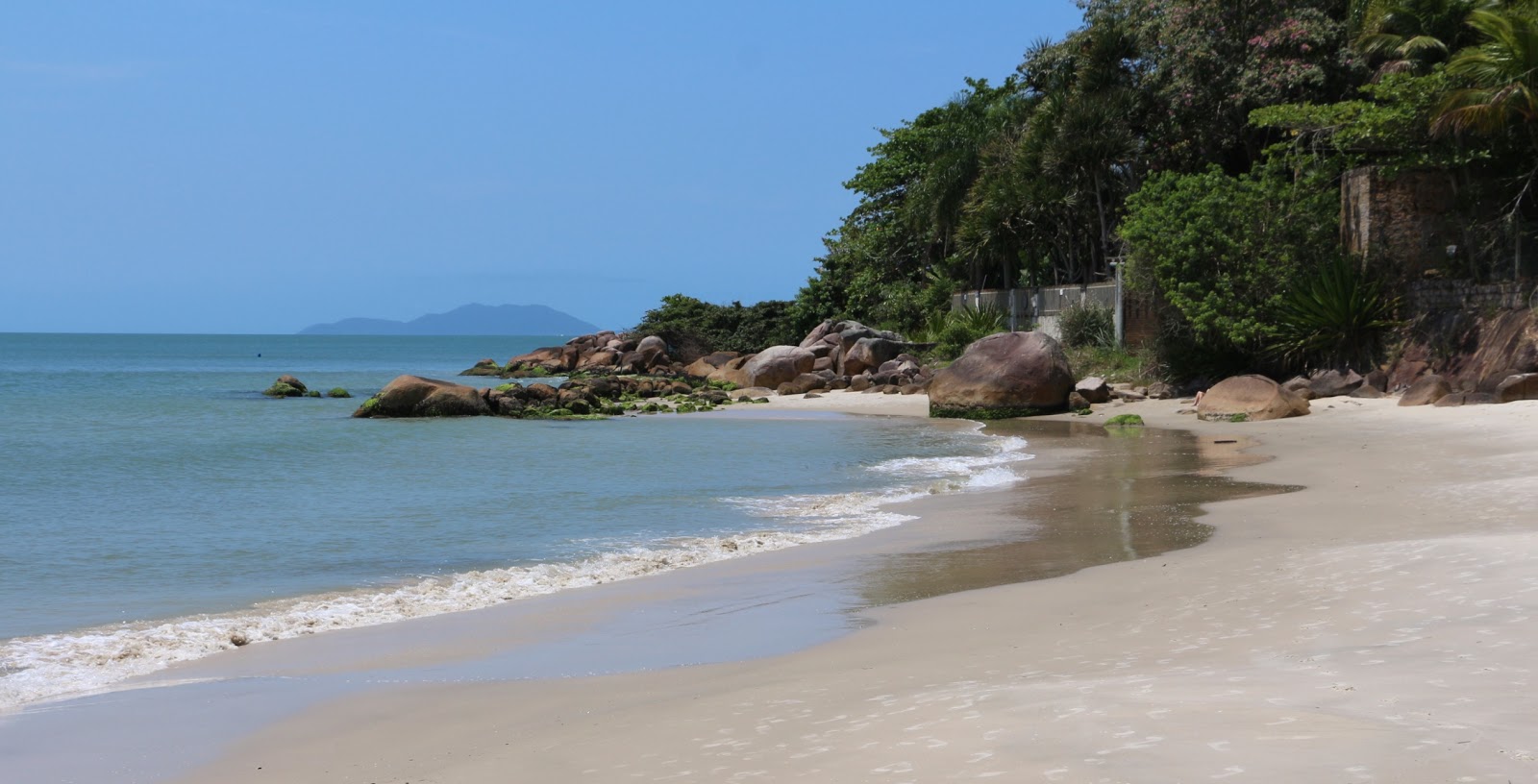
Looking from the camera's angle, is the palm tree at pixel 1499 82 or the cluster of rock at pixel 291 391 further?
the cluster of rock at pixel 291 391

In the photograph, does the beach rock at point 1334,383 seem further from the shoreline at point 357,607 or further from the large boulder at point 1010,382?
the shoreline at point 357,607

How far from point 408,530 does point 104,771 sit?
25.1 feet

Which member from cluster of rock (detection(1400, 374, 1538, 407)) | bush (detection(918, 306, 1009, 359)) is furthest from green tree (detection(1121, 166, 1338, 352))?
bush (detection(918, 306, 1009, 359))

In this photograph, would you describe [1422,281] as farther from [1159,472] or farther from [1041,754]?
[1041,754]

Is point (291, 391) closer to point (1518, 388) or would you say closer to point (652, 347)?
point (652, 347)

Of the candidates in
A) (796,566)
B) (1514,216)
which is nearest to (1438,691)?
(796,566)

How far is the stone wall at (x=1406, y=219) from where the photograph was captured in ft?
77.0

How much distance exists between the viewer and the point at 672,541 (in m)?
11.7

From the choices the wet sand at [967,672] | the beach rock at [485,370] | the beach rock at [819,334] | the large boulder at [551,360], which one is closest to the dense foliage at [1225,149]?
the beach rock at [819,334]

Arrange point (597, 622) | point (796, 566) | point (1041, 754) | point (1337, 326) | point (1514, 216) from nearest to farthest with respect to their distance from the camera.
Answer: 1. point (1041, 754)
2. point (597, 622)
3. point (796, 566)
4. point (1514, 216)
5. point (1337, 326)

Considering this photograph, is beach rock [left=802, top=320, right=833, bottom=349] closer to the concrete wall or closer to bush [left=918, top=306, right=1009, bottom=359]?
the concrete wall

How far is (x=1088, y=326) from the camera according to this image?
32.5 meters

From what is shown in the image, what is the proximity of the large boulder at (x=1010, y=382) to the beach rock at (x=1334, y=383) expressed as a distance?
5042 mm

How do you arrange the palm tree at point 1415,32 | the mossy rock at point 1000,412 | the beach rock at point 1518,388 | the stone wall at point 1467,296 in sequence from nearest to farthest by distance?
1. the beach rock at point 1518,388
2. the stone wall at point 1467,296
3. the mossy rock at point 1000,412
4. the palm tree at point 1415,32
